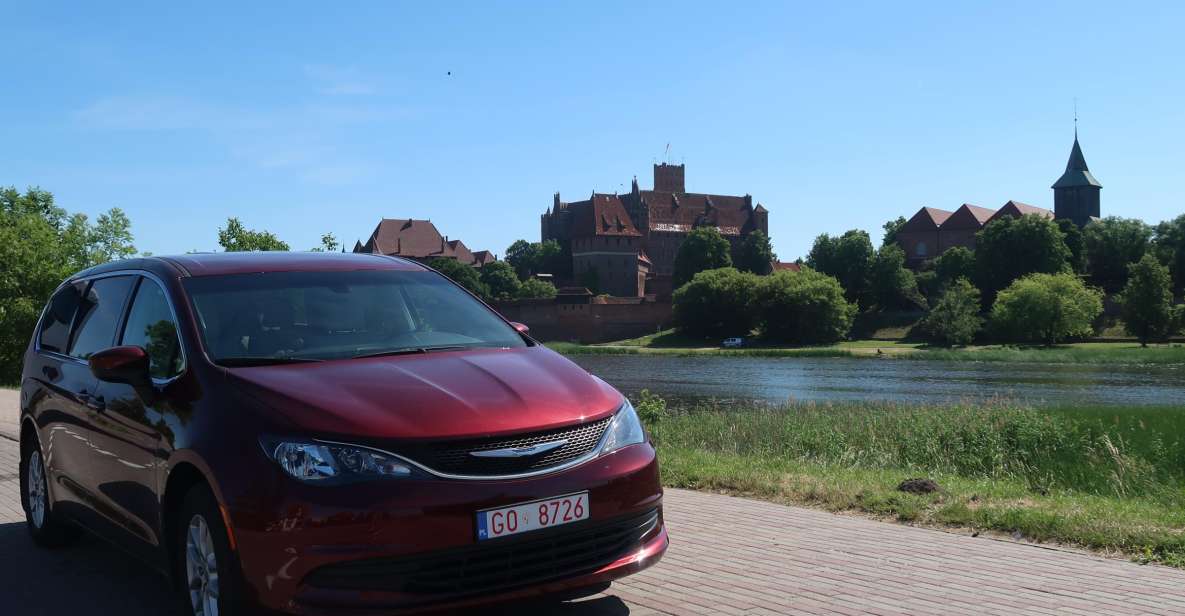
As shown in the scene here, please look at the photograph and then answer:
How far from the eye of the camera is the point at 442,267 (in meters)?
114

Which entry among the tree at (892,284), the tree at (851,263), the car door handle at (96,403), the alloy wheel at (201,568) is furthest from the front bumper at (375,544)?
the tree at (851,263)

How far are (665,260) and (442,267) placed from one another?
119ft

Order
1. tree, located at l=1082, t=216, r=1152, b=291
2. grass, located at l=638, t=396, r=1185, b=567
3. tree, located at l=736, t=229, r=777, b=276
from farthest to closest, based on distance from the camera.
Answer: tree, located at l=736, t=229, r=777, b=276 < tree, located at l=1082, t=216, r=1152, b=291 < grass, located at l=638, t=396, r=1185, b=567

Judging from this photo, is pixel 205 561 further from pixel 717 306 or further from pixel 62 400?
pixel 717 306

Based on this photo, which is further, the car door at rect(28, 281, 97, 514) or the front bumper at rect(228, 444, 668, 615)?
the car door at rect(28, 281, 97, 514)

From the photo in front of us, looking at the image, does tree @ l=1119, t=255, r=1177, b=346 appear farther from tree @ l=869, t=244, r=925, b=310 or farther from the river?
tree @ l=869, t=244, r=925, b=310

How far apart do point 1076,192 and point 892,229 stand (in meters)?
21.8

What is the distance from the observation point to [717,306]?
8444 cm

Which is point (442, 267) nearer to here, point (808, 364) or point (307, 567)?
point (808, 364)

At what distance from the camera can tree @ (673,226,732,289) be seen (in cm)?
10850

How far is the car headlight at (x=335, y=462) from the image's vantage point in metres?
3.60

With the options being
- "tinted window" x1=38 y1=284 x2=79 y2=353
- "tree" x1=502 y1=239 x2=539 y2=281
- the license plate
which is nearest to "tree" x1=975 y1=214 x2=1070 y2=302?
"tree" x1=502 y1=239 x2=539 y2=281

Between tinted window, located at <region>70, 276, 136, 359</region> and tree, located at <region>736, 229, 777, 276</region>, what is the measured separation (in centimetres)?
11544

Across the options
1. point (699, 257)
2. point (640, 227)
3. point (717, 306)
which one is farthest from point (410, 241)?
point (717, 306)
